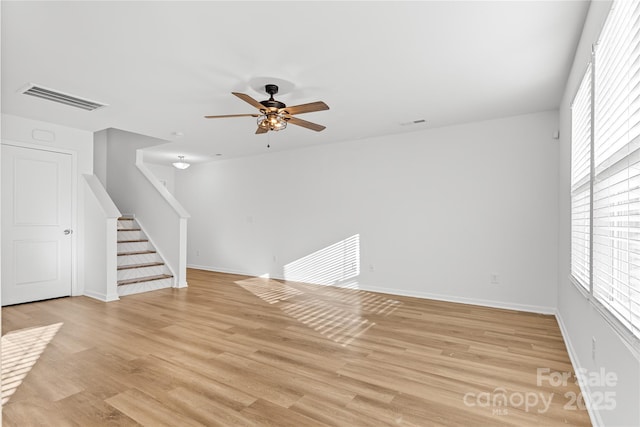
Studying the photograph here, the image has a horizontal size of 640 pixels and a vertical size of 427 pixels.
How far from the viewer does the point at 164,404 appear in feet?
7.38

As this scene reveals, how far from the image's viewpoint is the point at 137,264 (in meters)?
5.93

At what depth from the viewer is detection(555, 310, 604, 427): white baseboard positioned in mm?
2006

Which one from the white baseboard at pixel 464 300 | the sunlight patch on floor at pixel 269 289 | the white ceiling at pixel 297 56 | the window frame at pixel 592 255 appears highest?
the white ceiling at pixel 297 56

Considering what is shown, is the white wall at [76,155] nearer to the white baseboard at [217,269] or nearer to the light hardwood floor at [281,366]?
the light hardwood floor at [281,366]

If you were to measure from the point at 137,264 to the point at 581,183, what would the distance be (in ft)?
20.0

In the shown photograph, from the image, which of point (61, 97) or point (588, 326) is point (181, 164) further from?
point (588, 326)

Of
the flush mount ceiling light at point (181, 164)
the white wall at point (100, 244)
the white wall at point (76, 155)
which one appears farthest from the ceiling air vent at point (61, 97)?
the flush mount ceiling light at point (181, 164)

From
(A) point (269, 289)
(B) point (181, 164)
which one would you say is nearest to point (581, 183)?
(A) point (269, 289)

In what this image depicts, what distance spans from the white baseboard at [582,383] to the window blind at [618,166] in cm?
65

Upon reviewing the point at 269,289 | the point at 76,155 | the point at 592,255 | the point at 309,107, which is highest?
the point at 309,107

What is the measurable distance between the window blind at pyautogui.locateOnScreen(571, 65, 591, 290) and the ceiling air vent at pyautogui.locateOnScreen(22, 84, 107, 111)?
4.65 meters

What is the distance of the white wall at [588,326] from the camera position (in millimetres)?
1528

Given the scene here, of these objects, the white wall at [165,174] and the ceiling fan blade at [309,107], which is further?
the white wall at [165,174]

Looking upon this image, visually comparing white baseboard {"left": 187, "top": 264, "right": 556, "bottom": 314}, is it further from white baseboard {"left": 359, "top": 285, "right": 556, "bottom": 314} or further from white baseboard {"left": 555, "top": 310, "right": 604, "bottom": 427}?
white baseboard {"left": 555, "top": 310, "right": 604, "bottom": 427}
